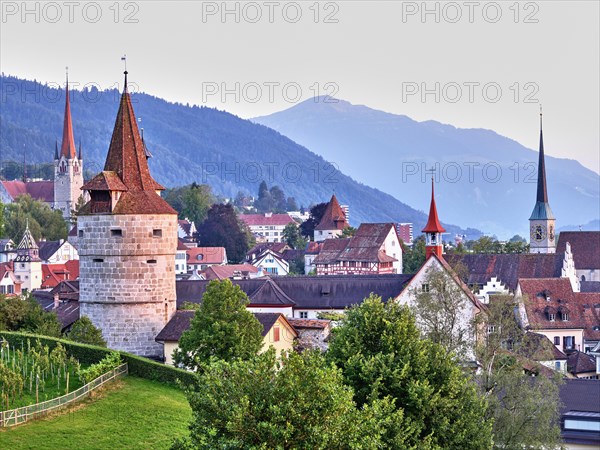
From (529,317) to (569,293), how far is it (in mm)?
5512

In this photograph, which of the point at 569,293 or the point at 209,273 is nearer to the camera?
the point at 569,293

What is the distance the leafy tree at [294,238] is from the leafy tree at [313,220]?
123cm

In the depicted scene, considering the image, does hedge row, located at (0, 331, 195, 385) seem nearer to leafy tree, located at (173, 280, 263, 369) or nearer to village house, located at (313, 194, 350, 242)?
leafy tree, located at (173, 280, 263, 369)

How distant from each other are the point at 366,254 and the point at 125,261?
58209 mm

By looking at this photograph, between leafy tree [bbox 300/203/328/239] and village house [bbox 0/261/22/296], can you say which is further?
leafy tree [bbox 300/203/328/239]

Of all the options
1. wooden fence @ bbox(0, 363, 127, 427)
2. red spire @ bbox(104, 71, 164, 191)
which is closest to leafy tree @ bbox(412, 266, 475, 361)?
red spire @ bbox(104, 71, 164, 191)

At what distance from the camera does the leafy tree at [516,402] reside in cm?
4384

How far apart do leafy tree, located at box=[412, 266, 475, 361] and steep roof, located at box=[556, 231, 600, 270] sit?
53896mm

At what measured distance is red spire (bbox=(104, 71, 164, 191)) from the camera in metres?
55.8

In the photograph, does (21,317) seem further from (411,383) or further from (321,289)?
(411,383)

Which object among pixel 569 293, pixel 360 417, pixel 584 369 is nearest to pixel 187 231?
pixel 569 293

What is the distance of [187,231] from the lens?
16312 centimetres

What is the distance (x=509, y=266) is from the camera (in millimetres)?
102750

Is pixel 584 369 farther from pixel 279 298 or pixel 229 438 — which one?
pixel 229 438
